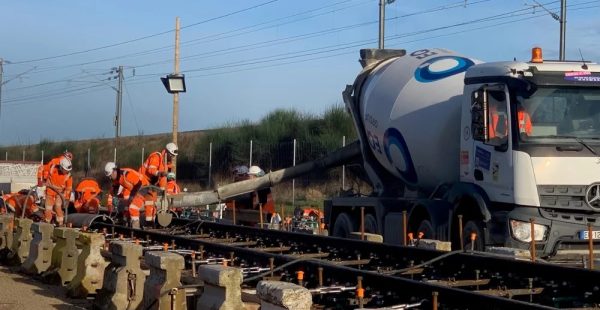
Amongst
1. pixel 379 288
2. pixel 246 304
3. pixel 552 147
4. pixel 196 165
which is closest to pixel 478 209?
pixel 552 147

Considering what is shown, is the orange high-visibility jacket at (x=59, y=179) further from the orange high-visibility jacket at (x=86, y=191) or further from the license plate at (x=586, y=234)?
the license plate at (x=586, y=234)

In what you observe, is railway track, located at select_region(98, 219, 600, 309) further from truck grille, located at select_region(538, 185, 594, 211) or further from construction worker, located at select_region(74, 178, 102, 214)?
construction worker, located at select_region(74, 178, 102, 214)

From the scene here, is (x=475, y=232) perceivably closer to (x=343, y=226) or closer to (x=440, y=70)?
(x=440, y=70)

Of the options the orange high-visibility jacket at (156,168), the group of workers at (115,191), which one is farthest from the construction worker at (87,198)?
the orange high-visibility jacket at (156,168)

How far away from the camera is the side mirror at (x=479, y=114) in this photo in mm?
13750

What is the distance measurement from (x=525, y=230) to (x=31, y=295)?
6.39 meters

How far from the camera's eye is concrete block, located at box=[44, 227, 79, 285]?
12781 mm

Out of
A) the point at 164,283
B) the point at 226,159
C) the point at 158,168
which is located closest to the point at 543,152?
the point at 164,283

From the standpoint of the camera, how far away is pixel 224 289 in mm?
8188

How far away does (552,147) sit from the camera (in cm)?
1327

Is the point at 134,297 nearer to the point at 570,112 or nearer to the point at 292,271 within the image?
the point at 292,271

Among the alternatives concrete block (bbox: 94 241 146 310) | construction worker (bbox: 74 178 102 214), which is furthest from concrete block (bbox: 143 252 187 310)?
construction worker (bbox: 74 178 102 214)

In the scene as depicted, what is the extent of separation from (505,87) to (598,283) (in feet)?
17.0

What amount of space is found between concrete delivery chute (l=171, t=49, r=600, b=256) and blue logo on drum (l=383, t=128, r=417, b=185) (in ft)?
0.08
